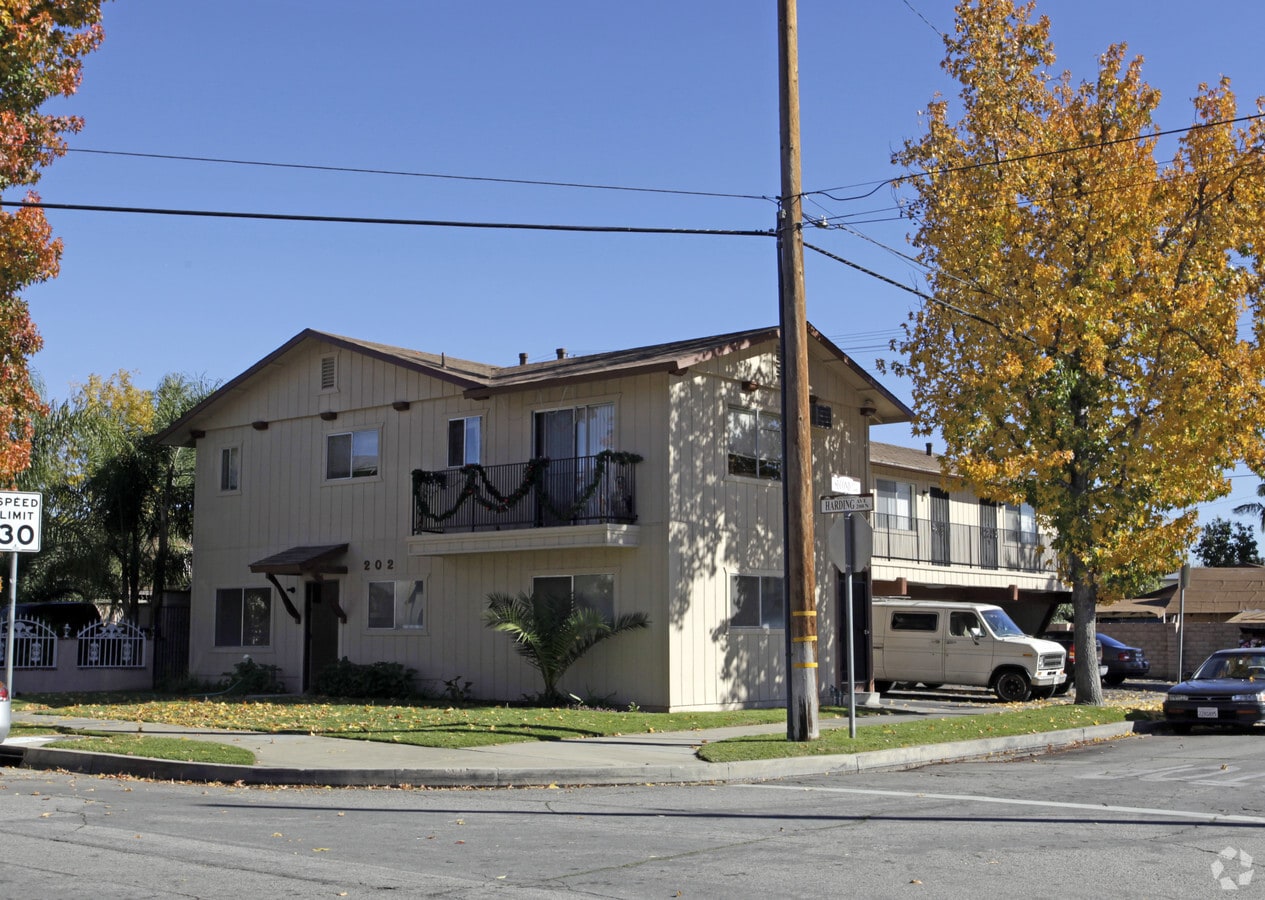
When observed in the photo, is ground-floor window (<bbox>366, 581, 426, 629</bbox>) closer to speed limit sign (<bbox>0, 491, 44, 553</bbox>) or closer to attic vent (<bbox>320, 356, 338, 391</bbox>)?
attic vent (<bbox>320, 356, 338, 391</bbox>)

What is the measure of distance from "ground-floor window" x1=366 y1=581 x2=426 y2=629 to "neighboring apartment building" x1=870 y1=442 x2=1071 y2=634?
42.1 ft

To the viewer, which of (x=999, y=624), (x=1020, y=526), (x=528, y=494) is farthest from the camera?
(x=1020, y=526)

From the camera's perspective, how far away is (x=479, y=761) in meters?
14.4

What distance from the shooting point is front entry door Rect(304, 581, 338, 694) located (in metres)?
27.0

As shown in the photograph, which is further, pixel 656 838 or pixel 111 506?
pixel 111 506

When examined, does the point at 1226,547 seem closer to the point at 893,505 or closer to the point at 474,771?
the point at 893,505

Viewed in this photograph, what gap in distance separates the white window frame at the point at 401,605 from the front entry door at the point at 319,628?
102 centimetres

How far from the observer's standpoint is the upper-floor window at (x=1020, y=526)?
1574 inches

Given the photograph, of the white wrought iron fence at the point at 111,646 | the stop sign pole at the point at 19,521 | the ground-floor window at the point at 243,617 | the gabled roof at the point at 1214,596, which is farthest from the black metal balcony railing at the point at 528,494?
the gabled roof at the point at 1214,596

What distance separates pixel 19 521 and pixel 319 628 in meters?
11.7

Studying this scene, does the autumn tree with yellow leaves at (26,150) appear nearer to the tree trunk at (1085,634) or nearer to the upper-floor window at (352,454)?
the upper-floor window at (352,454)

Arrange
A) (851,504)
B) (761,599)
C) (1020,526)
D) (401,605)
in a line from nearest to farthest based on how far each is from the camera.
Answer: (851,504)
(761,599)
(401,605)
(1020,526)

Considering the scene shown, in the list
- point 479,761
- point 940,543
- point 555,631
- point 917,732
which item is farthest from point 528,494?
point 940,543

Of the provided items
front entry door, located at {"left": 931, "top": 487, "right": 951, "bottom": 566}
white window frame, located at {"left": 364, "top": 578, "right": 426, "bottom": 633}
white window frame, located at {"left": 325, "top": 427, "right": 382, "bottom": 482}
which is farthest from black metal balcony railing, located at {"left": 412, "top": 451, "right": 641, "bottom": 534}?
front entry door, located at {"left": 931, "top": 487, "right": 951, "bottom": 566}
